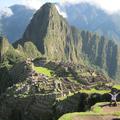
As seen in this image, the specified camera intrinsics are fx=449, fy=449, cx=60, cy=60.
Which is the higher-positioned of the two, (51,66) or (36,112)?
(51,66)

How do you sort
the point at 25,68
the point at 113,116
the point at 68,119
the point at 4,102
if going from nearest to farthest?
the point at 68,119 → the point at 113,116 → the point at 4,102 → the point at 25,68

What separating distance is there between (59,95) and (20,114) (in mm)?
16611

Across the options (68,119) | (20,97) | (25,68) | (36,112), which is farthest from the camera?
(25,68)

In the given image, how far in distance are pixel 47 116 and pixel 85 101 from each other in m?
13.7

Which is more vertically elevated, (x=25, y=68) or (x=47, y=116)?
(x=25, y=68)

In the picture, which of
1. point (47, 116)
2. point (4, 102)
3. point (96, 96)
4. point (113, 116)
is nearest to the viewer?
point (113, 116)

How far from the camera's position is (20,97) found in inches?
3570

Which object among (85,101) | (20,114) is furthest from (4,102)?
(85,101)

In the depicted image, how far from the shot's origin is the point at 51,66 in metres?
167

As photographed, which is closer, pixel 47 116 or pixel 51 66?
pixel 47 116

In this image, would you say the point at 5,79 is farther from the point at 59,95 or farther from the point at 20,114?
the point at 59,95

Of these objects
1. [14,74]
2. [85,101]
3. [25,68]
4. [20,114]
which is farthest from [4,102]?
[14,74]

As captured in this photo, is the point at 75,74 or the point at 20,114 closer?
the point at 20,114

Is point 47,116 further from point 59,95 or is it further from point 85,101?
point 85,101
